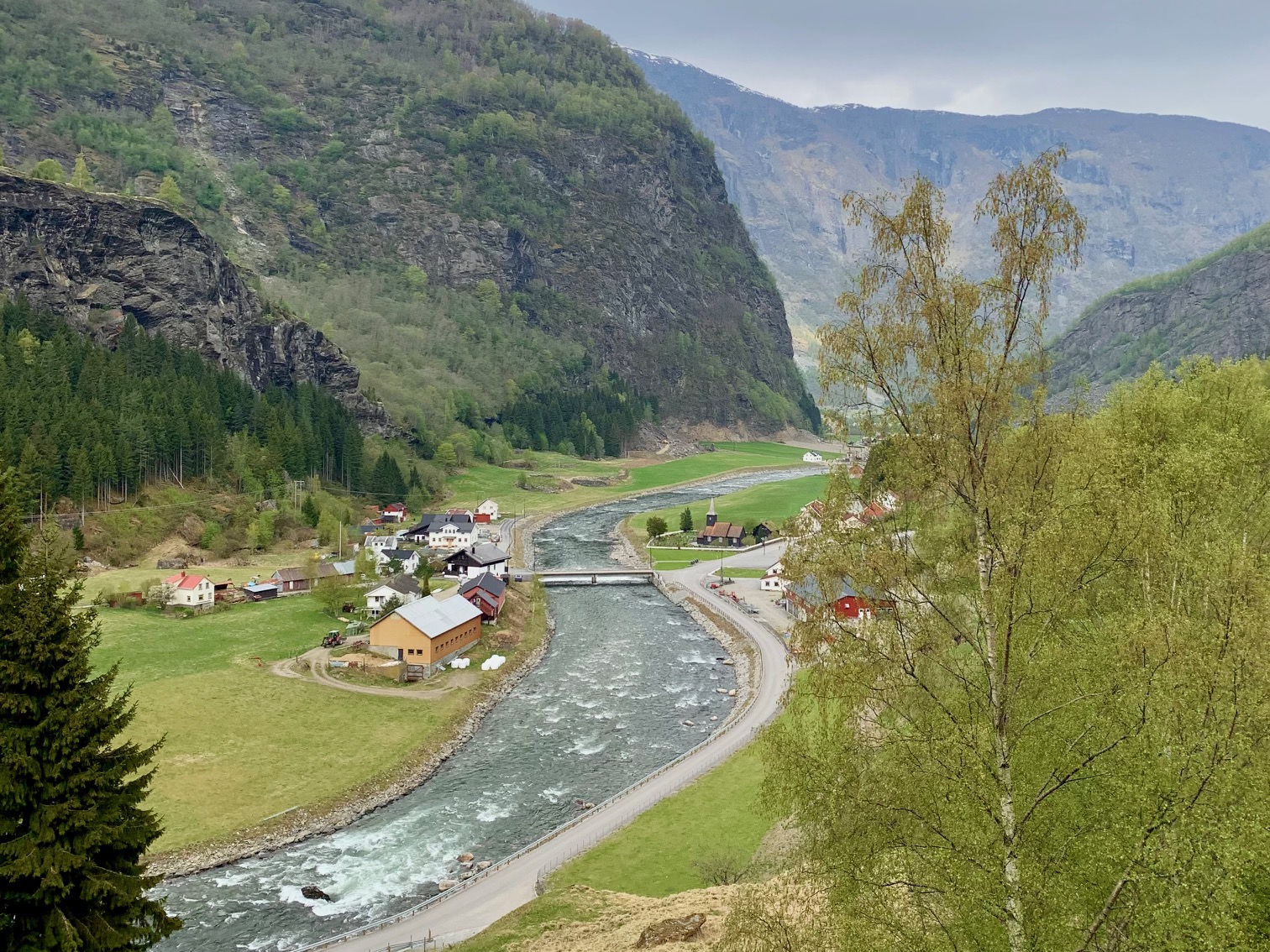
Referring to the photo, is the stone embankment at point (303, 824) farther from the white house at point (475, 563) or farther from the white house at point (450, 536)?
the white house at point (450, 536)

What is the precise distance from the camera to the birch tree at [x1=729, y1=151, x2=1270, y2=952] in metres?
11.1

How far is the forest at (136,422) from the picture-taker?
84000mm

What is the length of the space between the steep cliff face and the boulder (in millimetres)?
125355

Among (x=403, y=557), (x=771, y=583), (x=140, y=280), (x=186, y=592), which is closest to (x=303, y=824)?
(x=186, y=592)

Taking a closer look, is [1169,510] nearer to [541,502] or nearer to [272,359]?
[541,502]

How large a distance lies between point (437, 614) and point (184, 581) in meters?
25.2

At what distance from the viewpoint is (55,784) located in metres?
16.4

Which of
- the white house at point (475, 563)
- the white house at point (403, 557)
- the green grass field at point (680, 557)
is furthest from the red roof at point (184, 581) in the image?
the green grass field at point (680, 557)

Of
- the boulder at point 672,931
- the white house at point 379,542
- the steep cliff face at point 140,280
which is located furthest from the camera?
the steep cliff face at point 140,280

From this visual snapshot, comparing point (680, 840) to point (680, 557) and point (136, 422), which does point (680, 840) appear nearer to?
point (680, 557)

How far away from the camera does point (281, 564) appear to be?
293ft

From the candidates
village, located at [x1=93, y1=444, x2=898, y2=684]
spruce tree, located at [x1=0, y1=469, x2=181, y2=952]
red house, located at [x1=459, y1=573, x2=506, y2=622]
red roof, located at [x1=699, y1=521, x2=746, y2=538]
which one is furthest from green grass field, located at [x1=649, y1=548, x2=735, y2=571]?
spruce tree, located at [x1=0, y1=469, x2=181, y2=952]

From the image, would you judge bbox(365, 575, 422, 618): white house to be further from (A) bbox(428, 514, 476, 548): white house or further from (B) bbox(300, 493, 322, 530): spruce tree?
(B) bbox(300, 493, 322, 530): spruce tree

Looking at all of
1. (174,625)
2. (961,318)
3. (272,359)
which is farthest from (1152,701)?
(272,359)
